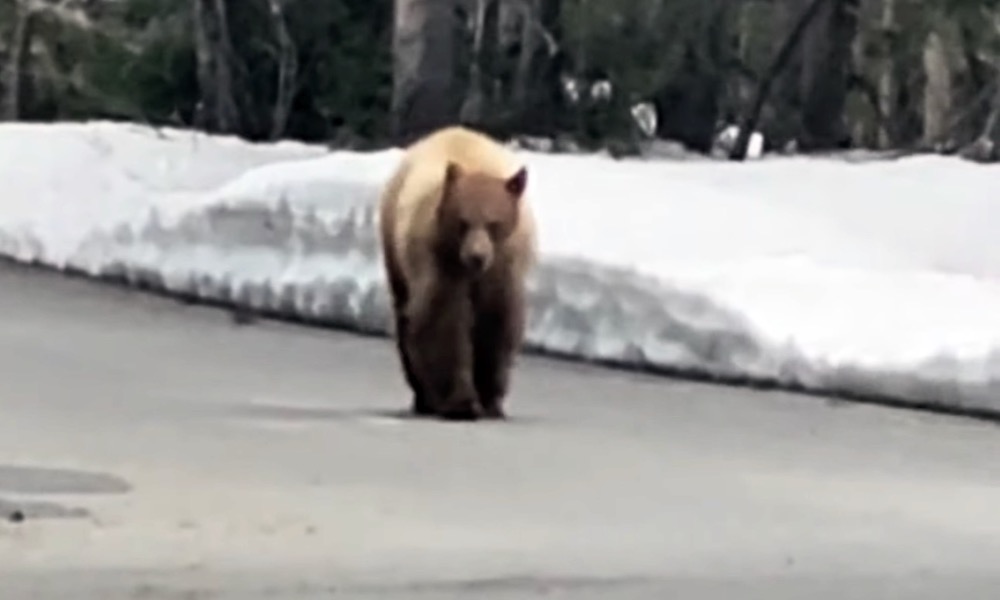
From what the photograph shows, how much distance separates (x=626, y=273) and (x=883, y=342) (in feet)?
6.55

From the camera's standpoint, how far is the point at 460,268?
1333 cm

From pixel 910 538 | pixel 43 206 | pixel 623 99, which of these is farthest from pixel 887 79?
pixel 910 538

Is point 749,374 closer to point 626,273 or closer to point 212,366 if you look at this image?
point 626,273

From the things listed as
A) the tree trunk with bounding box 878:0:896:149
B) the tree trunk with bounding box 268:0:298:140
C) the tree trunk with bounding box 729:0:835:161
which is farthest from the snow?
the tree trunk with bounding box 878:0:896:149

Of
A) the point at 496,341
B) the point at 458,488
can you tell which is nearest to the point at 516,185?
the point at 496,341

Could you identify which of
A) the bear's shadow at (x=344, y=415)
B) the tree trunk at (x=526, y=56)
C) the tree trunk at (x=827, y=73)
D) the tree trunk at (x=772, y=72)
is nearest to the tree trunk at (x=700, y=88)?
the tree trunk at (x=827, y=73)

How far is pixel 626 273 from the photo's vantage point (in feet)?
56.7

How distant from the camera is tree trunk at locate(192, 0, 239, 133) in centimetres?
2900

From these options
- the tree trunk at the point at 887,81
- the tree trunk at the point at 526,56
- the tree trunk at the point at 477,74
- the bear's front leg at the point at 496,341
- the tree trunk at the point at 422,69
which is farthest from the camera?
the tree trunk at the point at 887,81

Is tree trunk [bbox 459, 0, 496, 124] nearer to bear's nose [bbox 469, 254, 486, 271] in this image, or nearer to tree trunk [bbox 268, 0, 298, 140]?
tree trunk [bbox 268, 0, 298, 140]

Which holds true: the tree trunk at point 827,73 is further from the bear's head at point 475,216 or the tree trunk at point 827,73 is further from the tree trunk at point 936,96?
the bear's head at point 475,216

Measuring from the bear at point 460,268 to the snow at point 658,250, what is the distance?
2353 millimetres

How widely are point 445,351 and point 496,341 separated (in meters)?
0.22

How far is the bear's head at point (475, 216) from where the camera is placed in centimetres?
1305
